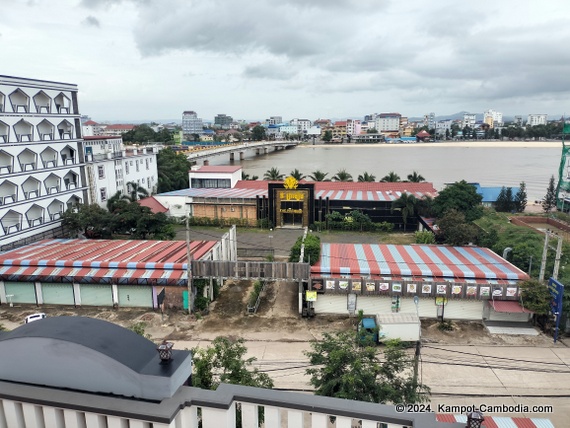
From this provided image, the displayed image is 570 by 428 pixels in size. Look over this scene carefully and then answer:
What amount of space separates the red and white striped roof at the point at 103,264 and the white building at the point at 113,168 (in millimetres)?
12136

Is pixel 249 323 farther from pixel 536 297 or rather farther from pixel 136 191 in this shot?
pixel 136 191

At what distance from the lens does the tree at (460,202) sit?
3303cm

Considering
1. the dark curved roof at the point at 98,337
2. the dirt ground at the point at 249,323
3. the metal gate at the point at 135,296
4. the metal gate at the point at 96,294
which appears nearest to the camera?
the dark curved roof at the point at 98,337

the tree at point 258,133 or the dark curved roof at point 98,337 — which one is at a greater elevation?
the tree at point 258,133

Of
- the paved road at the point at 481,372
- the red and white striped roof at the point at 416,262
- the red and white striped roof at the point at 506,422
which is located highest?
the red and white striped roof at the point at 416,262

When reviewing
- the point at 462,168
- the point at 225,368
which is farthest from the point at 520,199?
the point at 225,368

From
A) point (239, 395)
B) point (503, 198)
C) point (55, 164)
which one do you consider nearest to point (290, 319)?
point (239, 395)

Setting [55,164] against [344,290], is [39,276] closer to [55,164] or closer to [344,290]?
[55,164]

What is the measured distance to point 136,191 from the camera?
42.1 meters

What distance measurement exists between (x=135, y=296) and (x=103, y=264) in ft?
8.09

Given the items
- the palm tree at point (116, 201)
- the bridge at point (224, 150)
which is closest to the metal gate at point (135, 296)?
the palm tree at point (116, 201)

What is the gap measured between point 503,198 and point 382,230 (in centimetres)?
1942

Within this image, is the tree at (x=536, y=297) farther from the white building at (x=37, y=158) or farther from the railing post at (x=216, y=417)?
the white building at (x=37, y=158)

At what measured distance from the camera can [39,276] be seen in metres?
21.7
